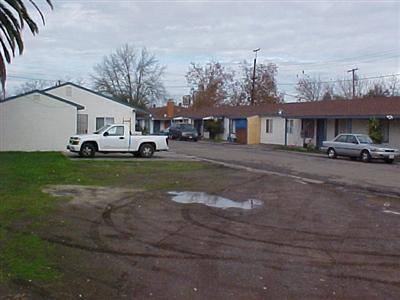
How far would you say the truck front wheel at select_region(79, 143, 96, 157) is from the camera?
29.2 meters

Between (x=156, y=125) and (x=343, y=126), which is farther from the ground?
(x=156, y=125)

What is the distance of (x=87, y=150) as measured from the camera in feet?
96.3

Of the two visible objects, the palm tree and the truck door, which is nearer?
the palm tree

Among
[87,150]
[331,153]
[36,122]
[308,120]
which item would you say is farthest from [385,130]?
[36,122]

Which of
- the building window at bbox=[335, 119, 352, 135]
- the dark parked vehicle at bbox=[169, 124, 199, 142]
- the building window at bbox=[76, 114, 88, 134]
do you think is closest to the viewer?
the building window at bbox=[335, 119, 352, 135]

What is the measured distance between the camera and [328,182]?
63.2 feet

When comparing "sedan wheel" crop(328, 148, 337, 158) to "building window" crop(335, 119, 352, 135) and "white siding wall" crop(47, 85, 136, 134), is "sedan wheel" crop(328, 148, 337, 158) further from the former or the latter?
"white siding wall" crop(47, 85, 136, 134)

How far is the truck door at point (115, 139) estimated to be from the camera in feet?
97.9

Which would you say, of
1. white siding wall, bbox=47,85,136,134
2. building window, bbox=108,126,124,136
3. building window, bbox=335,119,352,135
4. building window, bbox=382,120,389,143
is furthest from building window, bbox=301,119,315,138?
building window, bbox=108,126,124,136

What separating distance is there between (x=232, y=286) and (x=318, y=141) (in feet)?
129

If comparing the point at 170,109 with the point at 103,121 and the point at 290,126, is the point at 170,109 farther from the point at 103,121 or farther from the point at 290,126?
the point at 103,121

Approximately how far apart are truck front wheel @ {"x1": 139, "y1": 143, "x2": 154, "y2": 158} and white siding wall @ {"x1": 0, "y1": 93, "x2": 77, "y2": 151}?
6.06 m

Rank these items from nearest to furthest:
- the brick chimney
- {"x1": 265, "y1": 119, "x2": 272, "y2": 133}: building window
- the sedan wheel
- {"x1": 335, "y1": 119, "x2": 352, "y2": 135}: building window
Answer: the sedan wheel < {"x1": 335, "y1": 119, "x2": 352, "y2": 135}: building window < {"x1": 265, "y1": 119, "x2": 272, "y2": 133}: building window < the brick chimney

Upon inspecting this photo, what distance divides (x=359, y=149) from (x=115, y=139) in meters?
13.7
